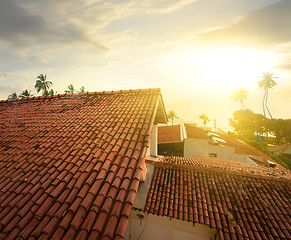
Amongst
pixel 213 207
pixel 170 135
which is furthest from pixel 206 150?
pixel 213 207

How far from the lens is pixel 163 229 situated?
6797 millimetres

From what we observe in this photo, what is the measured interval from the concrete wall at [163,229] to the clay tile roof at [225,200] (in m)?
0.72

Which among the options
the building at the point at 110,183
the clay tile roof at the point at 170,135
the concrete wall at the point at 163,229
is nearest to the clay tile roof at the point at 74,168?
the building at the point at 110,183

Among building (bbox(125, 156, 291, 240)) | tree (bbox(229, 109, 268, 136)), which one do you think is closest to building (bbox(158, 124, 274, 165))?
building (bbox(125, 156, 291, 240))

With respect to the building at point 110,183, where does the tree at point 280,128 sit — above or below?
below

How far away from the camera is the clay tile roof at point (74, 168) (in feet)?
8.36

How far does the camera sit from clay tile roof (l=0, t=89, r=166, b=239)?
8.36 feet

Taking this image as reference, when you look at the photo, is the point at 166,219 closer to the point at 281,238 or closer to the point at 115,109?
the point at 281,238

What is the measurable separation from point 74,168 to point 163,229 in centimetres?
572

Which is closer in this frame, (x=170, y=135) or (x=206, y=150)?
(x=206, y=150)

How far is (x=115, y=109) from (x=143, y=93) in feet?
5.25

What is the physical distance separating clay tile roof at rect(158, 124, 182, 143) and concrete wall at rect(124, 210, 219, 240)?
17.4 meters

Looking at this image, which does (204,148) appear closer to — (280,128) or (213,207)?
(213,207)

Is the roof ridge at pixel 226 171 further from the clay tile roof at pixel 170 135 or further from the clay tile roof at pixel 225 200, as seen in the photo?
the clay tile roof at pixel 170 135
